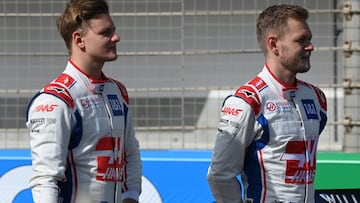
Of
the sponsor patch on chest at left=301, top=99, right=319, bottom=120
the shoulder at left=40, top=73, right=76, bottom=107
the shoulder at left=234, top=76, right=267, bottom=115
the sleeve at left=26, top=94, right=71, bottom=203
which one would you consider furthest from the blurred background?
the sleeve at left=26, top=94, right=71, bottom=203

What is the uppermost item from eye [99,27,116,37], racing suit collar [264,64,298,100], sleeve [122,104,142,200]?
eye [99,27,116,37]

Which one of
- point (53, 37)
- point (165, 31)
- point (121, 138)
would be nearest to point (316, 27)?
point (165, 31)

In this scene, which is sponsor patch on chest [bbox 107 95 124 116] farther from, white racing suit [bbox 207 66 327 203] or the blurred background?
the blurred background

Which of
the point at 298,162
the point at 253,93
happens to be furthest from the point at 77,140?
the point at 298,162

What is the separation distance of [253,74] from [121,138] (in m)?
4.48

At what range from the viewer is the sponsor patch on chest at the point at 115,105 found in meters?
3.84

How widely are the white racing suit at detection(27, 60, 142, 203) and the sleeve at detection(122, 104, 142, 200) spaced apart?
0.07 metres

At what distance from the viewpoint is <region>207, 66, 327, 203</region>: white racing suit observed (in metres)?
3.97

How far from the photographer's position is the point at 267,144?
3.98 meters

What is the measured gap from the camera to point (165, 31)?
8.01 m

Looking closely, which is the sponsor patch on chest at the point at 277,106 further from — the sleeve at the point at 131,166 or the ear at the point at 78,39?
the ear at the point at 78,39

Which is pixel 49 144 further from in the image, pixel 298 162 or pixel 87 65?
pixel 298 162

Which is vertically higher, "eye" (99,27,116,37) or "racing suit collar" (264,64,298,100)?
"eye" (99,27,116,37)

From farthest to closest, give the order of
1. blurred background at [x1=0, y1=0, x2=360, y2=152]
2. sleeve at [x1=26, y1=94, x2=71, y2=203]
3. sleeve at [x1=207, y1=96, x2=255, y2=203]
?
blurred background at [x1=0, y1=0, x2=360, y2=152] → sleeve at [x1=207, y1=96, x2=255, y2=203] → sleeve at [x1=26, y1=94, x2=71, y2=203]
